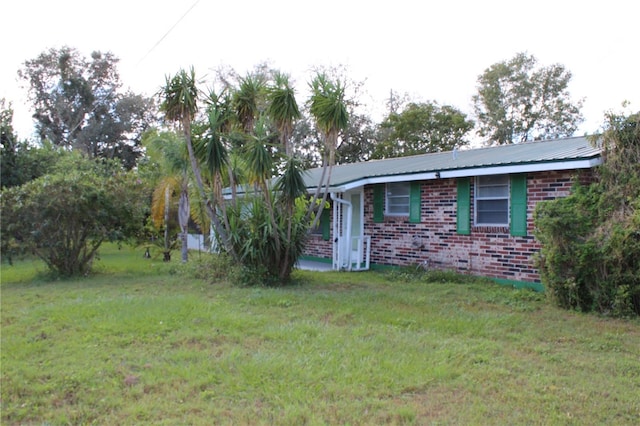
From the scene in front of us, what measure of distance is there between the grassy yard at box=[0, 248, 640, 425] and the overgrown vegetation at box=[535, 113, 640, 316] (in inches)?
17.7

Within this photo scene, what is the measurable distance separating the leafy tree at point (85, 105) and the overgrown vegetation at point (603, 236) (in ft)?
115

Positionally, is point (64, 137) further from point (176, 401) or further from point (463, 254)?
point (176, 401)

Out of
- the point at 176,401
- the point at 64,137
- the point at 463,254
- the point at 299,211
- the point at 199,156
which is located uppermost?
the point at 64,137

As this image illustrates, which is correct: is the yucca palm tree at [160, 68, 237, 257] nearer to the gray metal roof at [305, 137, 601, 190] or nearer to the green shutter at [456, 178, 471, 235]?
the gray metal roof at [305, 137, 601, 190]

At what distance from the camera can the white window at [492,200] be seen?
408 inches

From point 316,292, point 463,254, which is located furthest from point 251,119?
point 463,254

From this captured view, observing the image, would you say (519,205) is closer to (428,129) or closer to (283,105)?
(283,105)

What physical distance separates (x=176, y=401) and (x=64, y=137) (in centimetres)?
3906

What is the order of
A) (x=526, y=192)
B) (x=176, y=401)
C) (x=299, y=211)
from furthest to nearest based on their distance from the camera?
1. (x=299, y=211)
2. (x=526, y=192)
3. (x=176, y=401)

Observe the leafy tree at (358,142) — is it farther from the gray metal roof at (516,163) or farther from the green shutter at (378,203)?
the green shutter at (378,203)

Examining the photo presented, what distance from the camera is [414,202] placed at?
11992 mm

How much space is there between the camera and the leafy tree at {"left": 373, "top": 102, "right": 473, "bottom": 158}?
99.7 feet

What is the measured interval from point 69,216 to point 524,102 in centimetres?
2833

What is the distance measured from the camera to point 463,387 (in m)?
4.38
